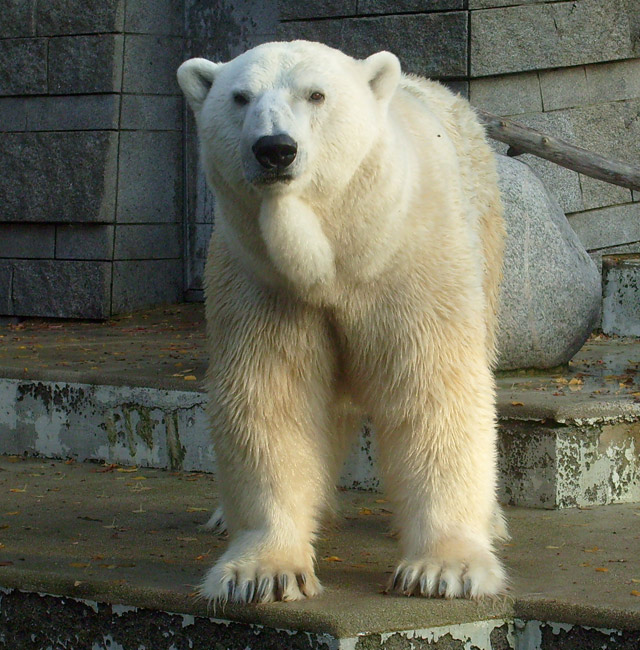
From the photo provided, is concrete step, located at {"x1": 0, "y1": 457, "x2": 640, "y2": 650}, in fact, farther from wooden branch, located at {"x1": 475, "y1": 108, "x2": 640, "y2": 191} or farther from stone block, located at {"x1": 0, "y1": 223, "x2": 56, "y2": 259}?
stone block, located at {"x1": 0, "y1": 223, "x2": 56, "y2": 259}

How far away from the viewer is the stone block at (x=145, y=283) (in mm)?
7648

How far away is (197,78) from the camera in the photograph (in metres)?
2.89

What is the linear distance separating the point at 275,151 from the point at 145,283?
17.6 ft

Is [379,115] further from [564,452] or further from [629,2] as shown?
[629,2]

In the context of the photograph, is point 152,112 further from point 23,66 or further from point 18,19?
point 18,19

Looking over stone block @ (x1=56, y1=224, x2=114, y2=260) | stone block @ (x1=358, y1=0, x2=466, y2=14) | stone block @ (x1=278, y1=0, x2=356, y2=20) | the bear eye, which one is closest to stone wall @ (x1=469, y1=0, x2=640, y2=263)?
stone block @ (x1=358, y1=0, x2=466, y2=14)

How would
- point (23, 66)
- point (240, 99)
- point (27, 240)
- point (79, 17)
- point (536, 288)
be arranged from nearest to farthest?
point (240, 99)
point (536, 288)
point (79, 17)
point (23, 66)
point (27, 240)

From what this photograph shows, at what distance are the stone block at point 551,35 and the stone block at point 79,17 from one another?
91.7 inches

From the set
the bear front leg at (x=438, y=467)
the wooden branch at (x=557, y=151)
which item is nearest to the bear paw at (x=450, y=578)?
the bear front leg at (x=438, y=467)

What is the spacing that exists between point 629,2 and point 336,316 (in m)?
4.69

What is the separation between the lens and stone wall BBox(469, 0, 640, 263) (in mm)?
6602

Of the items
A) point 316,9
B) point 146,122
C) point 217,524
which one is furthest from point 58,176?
point 217,524

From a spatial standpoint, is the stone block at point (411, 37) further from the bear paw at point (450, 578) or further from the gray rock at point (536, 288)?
the bear paw at point (450, 578)

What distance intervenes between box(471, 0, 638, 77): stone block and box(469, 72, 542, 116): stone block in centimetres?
8
